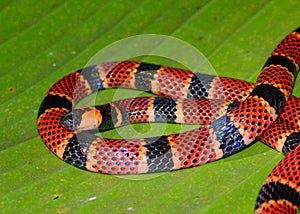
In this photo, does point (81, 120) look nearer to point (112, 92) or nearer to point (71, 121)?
point (71, 121)

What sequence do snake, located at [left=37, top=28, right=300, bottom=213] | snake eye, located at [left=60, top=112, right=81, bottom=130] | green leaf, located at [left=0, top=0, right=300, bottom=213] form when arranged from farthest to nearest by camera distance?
snake eye, located at [left=60, top=112, right=81, bottom=130] < snake, located at [left=37, top=28, right=300, bottom=213] < green leaf, located at [left=0, top=0, right=300, bottom=213]

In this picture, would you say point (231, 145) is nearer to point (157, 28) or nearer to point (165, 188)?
point (165, 188)

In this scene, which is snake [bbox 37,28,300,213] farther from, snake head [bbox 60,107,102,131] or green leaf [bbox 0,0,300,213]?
green leaf [bbox 0,0,300,213]

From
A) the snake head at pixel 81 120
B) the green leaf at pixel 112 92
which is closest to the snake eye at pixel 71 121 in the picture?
the snake head at pixel 81 120

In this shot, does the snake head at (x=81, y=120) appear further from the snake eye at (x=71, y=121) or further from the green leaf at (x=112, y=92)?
the green leaf at (x=112, y=92)

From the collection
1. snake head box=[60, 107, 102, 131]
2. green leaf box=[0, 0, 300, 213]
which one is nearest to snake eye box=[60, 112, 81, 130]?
snake head box=[60, 107, 102, 131]

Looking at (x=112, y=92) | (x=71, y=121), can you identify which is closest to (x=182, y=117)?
(x=112, y=92)

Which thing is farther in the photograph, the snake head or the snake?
the snake head
